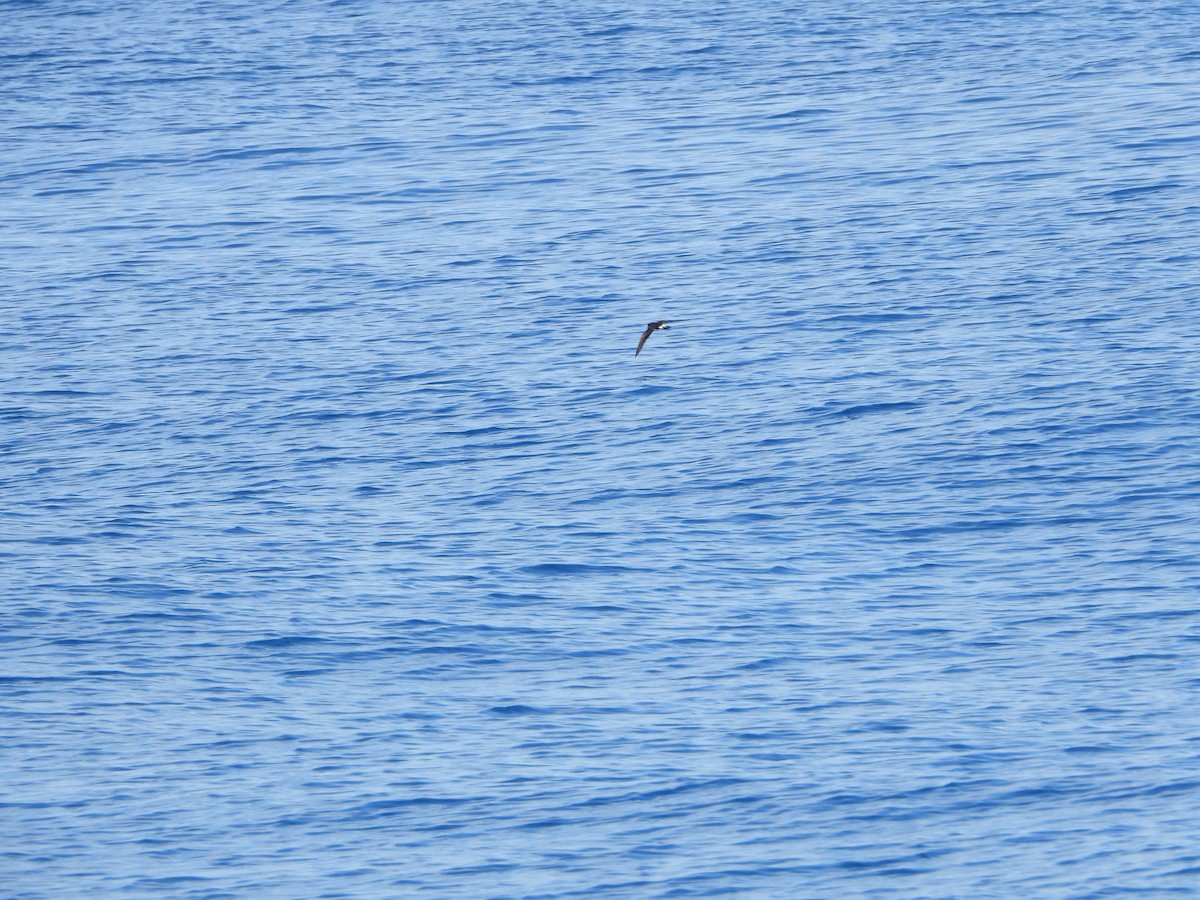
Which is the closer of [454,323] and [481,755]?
[481,755]

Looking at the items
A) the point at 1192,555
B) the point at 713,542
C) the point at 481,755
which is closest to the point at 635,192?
the point at 713,542

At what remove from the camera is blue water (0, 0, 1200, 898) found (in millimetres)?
37031

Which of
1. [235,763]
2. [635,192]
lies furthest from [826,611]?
[635,192]

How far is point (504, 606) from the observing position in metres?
45.7

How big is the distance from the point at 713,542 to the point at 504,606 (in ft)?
19.2

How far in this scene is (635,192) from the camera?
7725 cm

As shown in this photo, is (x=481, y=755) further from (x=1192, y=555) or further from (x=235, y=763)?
(x=1192, y=555)

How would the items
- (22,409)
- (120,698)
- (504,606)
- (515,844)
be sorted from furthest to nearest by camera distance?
(22,409), (504,606), (120,698), (515,844)

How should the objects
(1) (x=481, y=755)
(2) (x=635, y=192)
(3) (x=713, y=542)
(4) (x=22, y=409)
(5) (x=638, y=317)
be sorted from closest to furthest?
1. (1) (x=481, y=755)
2. (3) (x=713, y=542)
3. (4) (x=22, y=409)
4. (5) (x=638, y=317)
5. (2) (x=635, y=192)

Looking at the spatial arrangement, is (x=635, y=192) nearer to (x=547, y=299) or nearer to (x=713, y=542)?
(x=547, y=299)

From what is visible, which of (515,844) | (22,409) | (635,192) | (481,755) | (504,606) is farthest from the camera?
(635,192)

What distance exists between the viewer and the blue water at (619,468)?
37031mm

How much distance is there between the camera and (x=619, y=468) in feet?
174

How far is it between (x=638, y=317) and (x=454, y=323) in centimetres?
593
